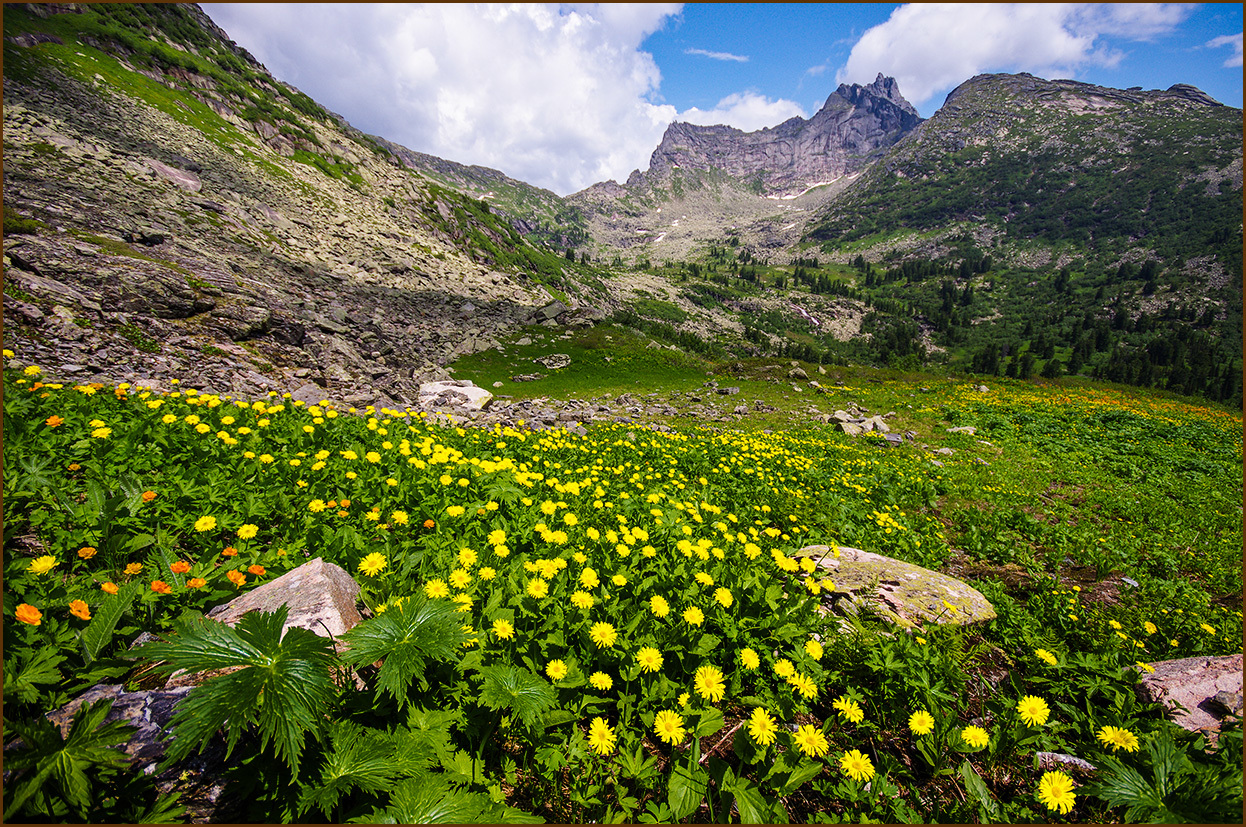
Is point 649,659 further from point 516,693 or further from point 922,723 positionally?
point 922,723

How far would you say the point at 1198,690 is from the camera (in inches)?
144

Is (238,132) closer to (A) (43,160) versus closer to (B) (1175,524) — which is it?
(A) (43,160)

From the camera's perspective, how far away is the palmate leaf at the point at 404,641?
226 centimetres

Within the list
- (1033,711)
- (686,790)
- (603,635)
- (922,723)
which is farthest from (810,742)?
(1033,711)

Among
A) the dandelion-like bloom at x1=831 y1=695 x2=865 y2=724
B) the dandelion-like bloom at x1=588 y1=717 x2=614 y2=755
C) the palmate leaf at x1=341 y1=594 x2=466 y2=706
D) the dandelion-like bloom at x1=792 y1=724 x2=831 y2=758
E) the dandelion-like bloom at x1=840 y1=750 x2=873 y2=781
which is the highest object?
the palmate leaf at x1=341 y1=594 x2=466 y2=706

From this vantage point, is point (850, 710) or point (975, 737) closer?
point (975, 737)

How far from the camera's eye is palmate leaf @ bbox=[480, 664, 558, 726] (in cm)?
247

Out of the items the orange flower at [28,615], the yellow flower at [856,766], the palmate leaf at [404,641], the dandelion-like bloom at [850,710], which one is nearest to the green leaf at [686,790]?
the yellow flower at [856,766]

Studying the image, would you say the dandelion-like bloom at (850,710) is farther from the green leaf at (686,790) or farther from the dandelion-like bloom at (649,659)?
the dandelion-like bloom at (649,659)

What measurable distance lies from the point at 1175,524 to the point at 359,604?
50.8 feet

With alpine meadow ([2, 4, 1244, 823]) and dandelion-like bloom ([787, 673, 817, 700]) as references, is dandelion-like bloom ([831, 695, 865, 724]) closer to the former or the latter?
alpine meadow ([2, 4, 1244, 823])

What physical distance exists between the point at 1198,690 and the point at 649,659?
4998mm

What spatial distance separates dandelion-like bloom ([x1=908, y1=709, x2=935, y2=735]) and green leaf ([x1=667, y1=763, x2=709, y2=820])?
169 centimetres

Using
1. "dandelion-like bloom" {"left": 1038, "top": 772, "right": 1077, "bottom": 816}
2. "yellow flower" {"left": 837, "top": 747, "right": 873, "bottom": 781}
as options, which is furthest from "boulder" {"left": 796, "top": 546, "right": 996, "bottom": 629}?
"yellow flower" {"left": 837, "top": 747, "right": 873, "bottom": 781}
